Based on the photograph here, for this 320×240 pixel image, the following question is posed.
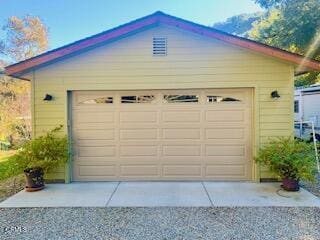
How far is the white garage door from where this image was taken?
7.47 meters

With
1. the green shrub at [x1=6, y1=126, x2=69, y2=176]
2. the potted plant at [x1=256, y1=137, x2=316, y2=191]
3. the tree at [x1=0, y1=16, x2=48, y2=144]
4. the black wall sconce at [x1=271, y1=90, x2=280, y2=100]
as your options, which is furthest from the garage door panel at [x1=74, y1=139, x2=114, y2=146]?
the tree at [x1=0, y1=16, x2=48, y2=144]

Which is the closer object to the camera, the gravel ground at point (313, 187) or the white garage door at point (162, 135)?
the gravel ground at point (313, 187)

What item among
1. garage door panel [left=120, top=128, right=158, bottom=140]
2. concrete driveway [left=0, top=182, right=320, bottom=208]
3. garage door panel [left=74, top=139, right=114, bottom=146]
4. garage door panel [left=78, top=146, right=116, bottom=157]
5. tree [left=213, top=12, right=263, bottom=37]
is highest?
tree [left=213, top=12, right=263, bottom=37]

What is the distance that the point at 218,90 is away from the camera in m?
7.45

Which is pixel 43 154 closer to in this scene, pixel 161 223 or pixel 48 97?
pixel 48 97

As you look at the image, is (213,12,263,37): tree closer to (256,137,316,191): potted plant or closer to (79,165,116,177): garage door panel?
(256,137,316,191): potted plant

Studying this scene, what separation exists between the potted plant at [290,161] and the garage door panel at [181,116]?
1.76m

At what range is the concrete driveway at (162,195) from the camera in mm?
5836

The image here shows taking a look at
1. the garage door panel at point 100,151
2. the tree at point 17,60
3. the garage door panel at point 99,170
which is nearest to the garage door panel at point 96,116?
the garage door panel at point 100,151

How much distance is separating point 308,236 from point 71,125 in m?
5.68

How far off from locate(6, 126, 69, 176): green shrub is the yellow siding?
583 mm

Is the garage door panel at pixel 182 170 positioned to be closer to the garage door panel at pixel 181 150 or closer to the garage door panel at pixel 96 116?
the garage door panel at pixel 181 150

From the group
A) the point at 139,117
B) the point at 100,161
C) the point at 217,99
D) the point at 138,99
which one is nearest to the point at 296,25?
the point at 217,99

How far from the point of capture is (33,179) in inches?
267
